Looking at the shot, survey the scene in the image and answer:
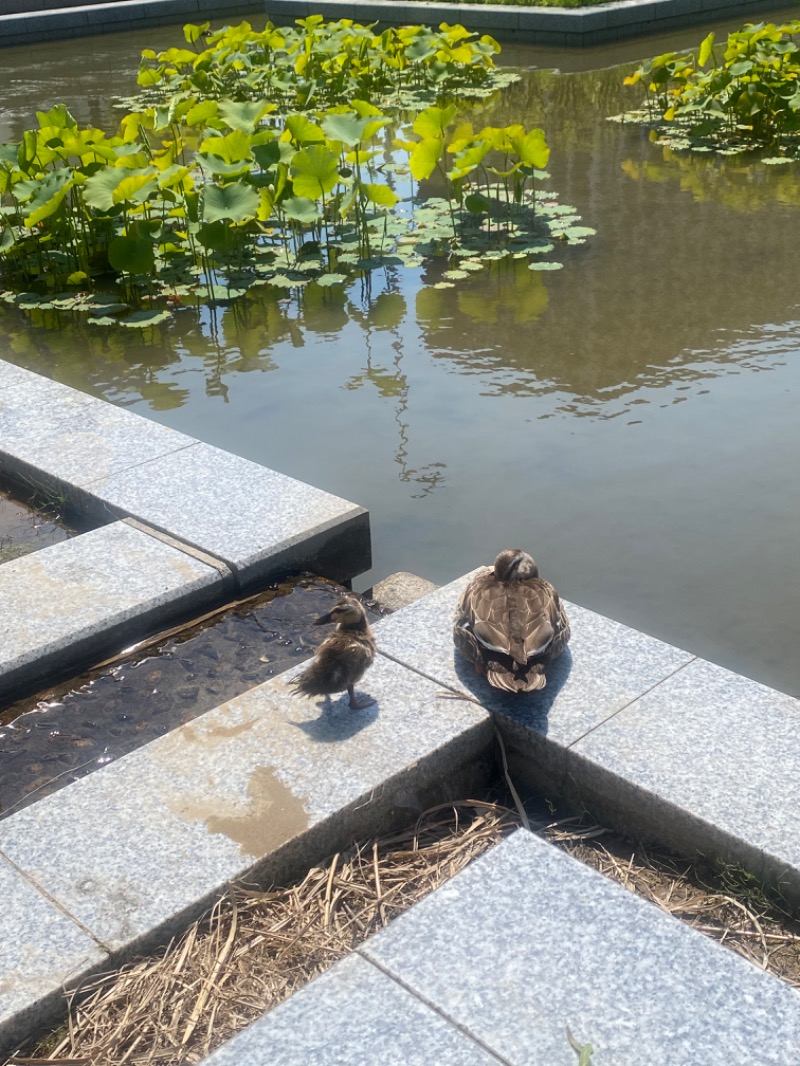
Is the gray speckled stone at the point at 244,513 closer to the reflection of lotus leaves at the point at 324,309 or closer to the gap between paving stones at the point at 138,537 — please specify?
the gap between paving stones at the point at 138,537

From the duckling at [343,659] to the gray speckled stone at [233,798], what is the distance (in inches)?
4.3

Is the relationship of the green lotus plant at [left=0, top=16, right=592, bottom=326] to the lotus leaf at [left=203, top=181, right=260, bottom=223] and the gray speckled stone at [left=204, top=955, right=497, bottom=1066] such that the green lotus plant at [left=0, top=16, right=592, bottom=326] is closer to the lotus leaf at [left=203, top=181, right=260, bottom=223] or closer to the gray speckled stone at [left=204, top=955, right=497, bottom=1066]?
the lotus leaf at [left=203, top=181, right=260, bottom=223]

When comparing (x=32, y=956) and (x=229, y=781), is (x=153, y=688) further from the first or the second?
(x=32, y=956)

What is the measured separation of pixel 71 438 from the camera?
5.15 meters

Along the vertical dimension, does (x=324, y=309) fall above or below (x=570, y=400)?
above

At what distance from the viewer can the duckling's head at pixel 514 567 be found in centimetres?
363

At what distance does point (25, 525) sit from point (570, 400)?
2908 mm

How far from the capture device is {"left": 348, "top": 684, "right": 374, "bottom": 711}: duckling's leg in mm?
3393

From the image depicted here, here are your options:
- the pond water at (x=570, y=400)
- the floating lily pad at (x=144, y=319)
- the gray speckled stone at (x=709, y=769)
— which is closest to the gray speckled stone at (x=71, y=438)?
the pond water at (x=570, y=400)

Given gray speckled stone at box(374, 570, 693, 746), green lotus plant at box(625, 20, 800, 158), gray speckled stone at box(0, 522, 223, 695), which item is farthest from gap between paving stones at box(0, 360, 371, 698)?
green lotus plant at box(625, 20, 800, 158)

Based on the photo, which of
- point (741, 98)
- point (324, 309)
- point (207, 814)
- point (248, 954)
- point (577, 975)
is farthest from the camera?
point (741, 98)

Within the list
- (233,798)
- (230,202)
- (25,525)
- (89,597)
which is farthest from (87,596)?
(230,202)

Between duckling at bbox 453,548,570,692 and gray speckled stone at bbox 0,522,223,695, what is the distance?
1095 millimetres

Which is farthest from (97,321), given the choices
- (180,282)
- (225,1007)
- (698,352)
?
(225,1007)
